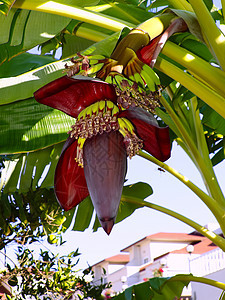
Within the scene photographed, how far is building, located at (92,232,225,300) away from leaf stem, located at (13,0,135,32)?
7.20 metres

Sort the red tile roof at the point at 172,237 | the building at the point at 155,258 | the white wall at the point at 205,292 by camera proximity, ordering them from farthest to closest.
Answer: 1. the red tile roof at the point at 172,237
2. the building at the point at 155,258
3. the white wall at the point at 205,292

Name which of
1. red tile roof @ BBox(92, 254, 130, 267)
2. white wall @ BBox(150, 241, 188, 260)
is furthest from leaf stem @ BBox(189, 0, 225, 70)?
red tile roof @ BBox(92, 254, 130, 267)

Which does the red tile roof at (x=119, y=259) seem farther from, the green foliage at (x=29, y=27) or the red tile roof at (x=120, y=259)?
the green foliage at (x=29, y=27)

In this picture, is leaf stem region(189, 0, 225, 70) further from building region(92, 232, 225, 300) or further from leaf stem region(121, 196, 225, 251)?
building region(92, 232, 225, 300)

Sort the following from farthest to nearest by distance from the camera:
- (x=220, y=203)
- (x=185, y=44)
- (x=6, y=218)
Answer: (x=6, y=218) → (x=220, y=203) → (x=185, y=44)

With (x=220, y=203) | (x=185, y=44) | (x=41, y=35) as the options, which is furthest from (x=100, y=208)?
(x=220, y=203)

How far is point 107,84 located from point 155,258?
12.6m

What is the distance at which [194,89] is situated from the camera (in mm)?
920

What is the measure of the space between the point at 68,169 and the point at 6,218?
1.64m

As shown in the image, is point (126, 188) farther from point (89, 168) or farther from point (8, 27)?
point (89, 168)

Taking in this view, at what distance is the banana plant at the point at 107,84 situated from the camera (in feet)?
1.90

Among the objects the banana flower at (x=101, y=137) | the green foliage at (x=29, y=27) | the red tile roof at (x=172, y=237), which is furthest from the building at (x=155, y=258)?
the banana flower at (x=101, y=137)

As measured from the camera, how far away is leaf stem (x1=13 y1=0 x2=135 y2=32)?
3.23 ft

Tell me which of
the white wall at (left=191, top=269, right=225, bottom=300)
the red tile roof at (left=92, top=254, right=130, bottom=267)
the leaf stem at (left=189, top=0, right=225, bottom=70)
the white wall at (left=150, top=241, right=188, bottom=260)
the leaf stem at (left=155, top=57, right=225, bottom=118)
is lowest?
the red tile roof at (left=92, top=254, right=130, bottom=267)
